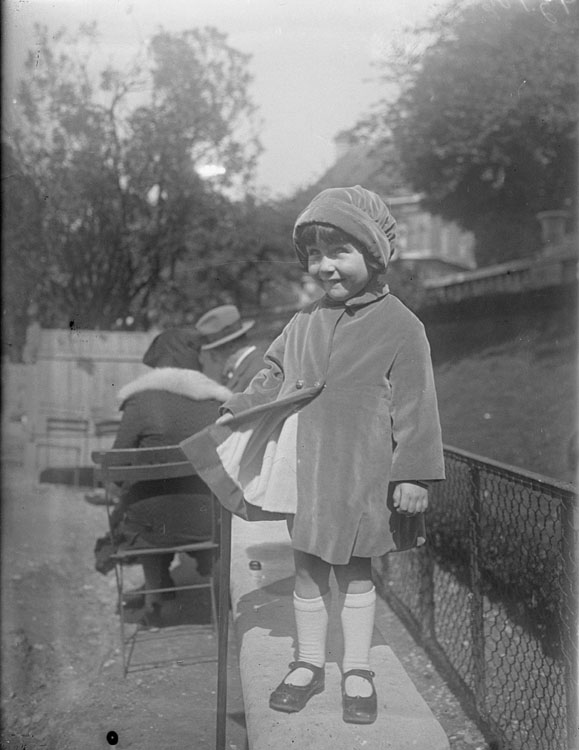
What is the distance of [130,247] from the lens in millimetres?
5957

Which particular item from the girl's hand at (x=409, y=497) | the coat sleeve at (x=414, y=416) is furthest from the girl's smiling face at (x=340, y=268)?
the girl's hand at (x=409, y=497)

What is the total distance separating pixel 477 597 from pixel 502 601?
371 millimetres

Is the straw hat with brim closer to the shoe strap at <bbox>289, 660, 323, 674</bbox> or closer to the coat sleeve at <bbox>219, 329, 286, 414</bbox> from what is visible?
the coat sleeve at <bbox>219, 329, 286, 414</bbox>

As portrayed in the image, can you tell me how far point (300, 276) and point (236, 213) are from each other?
0.75 m

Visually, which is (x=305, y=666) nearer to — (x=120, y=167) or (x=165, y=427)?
(x=165, y=427)

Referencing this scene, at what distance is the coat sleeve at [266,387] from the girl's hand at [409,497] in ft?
1.57

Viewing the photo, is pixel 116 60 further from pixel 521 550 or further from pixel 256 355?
pixel 521 550

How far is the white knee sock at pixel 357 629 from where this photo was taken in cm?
224

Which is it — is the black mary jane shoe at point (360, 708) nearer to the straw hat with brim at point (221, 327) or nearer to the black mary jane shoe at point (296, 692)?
the black mary jane shoe at point (296, 692)

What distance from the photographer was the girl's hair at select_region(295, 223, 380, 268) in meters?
2.17

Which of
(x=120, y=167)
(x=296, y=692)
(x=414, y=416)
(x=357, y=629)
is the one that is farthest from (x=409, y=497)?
(x=120, y=167)

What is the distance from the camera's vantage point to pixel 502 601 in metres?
3.29

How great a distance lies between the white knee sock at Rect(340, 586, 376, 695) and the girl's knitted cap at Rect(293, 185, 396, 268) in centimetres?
100

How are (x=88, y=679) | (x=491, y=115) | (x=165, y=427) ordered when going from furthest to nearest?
(x=491, y=115) < (x=165, y=427) < (x=88, y=679)
